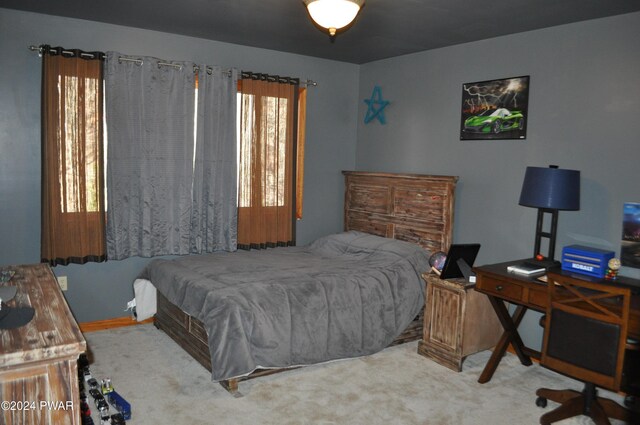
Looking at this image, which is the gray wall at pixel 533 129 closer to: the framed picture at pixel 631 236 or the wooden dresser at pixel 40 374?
the framed picture at pixel 631 236

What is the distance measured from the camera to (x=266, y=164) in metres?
4.67

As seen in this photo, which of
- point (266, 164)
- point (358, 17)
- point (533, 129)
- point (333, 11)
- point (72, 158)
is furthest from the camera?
point (266, 164)

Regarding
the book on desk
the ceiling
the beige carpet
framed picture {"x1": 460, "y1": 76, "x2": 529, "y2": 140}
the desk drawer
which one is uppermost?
the ceiling

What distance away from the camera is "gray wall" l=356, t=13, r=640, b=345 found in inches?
126

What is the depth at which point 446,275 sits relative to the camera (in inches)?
139

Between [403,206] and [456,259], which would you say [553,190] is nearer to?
[456,259]

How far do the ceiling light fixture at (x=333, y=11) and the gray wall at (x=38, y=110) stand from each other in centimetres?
217

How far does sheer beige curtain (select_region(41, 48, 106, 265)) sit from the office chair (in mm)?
3386

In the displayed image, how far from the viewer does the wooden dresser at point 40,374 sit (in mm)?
1514

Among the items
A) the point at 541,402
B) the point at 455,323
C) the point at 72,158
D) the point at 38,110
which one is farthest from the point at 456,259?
the point at 38,110

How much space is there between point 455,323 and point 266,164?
7.57ft

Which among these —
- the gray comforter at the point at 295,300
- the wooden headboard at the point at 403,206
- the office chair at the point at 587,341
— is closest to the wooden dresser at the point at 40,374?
the gray comforter at the point at 295,300

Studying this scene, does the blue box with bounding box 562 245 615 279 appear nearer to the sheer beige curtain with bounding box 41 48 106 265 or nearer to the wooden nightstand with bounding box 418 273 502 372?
the wooden nightstand with bounding box 418 273 502 372

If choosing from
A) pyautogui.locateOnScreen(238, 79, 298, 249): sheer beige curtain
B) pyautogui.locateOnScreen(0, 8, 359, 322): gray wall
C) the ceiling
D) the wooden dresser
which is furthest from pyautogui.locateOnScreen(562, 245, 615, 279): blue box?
the wooden dresser
